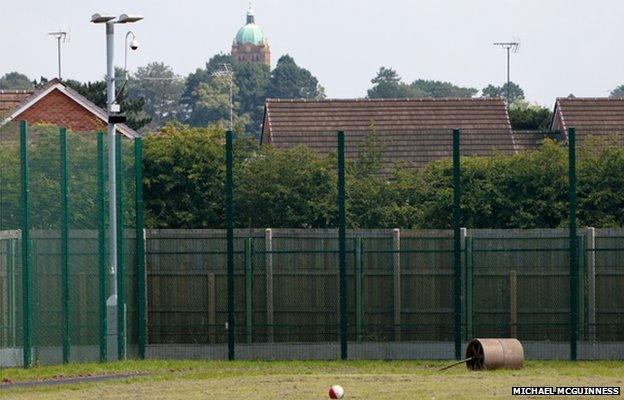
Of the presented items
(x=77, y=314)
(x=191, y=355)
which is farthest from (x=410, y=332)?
(x=77, y=314)

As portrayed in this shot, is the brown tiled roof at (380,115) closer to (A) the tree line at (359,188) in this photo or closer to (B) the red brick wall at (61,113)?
(B) the red brick wall at (61,113)

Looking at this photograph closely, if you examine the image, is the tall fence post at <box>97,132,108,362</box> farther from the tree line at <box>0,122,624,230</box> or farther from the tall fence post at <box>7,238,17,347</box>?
the tall fence post at <box>7,238,17,347</box>

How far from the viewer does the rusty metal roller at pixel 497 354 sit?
69.8 feet

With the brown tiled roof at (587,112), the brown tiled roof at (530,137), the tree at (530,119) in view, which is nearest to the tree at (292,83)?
the tree at (530,119)

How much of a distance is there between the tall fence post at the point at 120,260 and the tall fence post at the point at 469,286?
5.82m

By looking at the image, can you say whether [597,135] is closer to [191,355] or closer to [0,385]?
[191,355]

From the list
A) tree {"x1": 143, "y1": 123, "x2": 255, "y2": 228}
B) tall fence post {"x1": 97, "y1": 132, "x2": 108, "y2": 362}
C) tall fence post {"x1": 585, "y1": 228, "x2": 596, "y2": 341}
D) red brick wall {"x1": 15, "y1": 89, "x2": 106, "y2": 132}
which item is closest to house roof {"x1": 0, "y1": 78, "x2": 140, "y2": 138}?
red brick wall {"x1": 15, "y1": 89, "x2": 106, "y2": 132}

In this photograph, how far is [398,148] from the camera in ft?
88.1

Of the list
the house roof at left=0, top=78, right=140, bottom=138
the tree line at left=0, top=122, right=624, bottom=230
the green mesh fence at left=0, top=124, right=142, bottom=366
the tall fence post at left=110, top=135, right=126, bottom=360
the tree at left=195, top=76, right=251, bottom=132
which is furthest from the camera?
the tree at left=195, top=76, right=251, bottom=132

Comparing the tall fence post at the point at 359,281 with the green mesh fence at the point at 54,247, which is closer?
the green mesh fence at the point at 54,247

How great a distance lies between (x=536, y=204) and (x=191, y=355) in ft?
23.5

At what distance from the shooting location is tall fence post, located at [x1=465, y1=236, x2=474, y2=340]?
2558 centimetres

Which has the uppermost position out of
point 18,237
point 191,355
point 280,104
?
point 280,104

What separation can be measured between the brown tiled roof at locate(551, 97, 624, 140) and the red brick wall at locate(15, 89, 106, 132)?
692 inches
